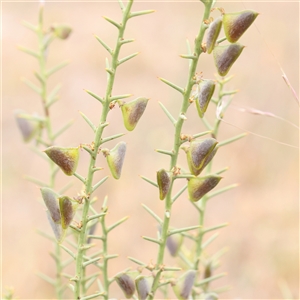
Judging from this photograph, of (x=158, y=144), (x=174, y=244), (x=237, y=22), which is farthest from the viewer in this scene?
(x=158, y=144)

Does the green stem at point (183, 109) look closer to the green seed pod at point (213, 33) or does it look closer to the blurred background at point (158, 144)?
the green seed pod at point (213, 33)

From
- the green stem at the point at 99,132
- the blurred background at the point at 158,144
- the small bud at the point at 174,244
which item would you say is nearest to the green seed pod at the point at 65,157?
the green stem at the point at 99,132

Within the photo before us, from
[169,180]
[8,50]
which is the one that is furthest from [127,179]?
[169,180]

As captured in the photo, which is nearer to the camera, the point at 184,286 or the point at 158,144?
the point at 184,286

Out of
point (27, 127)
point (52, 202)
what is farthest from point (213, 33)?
point (27, 127)

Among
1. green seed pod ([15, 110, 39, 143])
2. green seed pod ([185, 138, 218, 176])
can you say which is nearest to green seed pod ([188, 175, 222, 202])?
green seed pod ([185, 138, 218, 176])

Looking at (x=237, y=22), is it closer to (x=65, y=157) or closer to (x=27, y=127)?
(x=65, y=157)

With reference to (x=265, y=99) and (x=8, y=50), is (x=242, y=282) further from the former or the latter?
(x=8, y=50)
